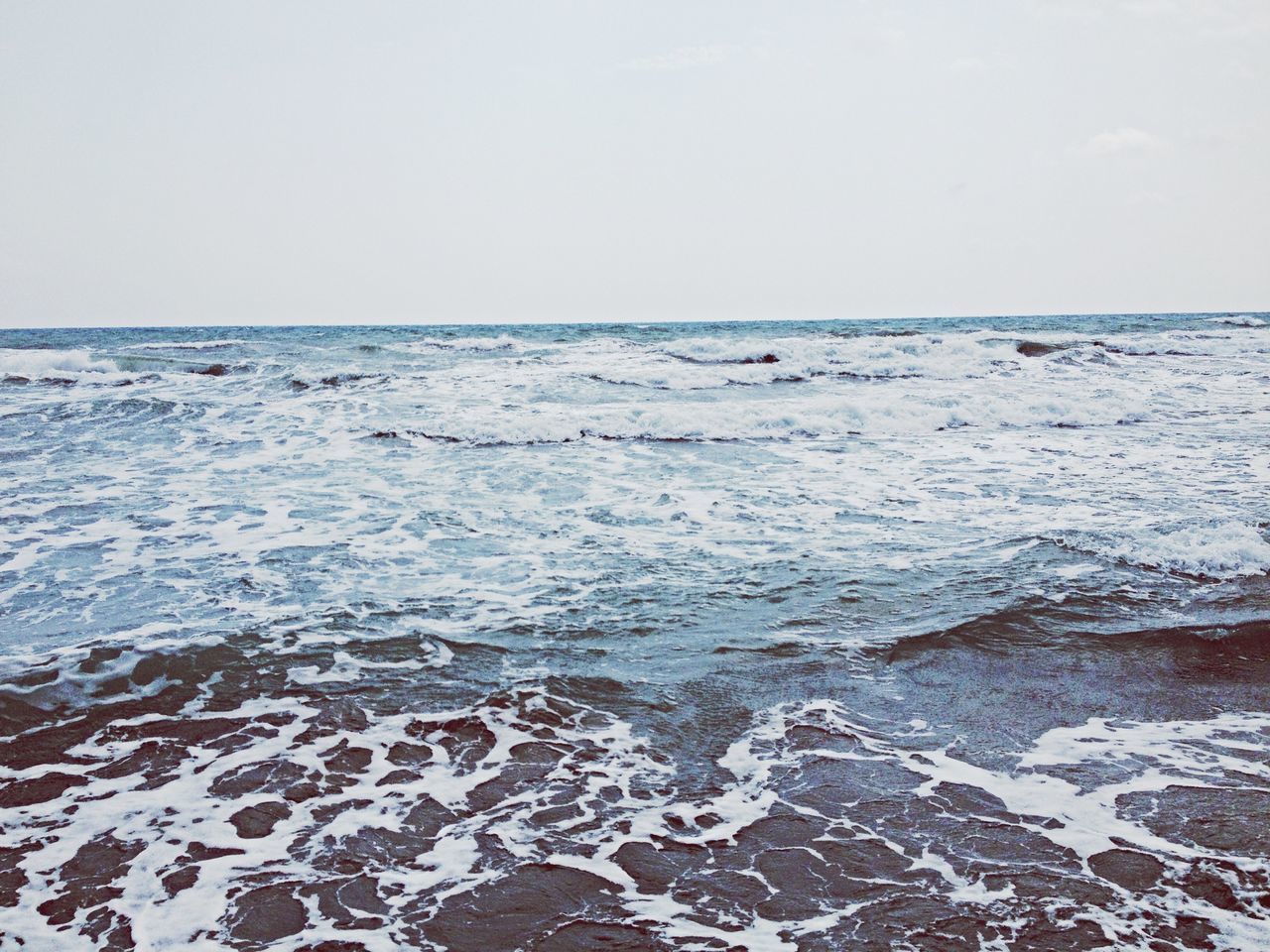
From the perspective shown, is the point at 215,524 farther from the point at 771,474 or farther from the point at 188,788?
the point at 771,474

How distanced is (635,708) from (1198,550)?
15.3 ft

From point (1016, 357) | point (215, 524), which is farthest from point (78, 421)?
point (1016, 357)

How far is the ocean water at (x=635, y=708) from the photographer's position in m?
2.88

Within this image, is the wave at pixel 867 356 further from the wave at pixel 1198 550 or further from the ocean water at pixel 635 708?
the wave at pixel 1198 550

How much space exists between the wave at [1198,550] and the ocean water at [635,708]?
0.03 m

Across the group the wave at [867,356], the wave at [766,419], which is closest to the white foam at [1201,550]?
the wave at [766,419]

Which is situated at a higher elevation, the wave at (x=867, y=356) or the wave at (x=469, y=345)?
the wave at (x=469, y=345)

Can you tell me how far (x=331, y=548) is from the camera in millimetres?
6965

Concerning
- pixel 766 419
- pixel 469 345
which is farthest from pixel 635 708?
pixel 469 345

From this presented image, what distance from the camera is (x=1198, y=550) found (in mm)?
6352

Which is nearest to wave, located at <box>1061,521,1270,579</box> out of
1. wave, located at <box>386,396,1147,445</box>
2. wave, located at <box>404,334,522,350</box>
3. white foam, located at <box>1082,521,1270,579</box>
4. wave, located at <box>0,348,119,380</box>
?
white foam, located at <box>1082,521,1270,579</box>

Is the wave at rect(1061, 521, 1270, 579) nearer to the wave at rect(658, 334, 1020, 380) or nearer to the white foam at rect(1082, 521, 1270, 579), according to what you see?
the white foam at rect(1082, 521, 1270, 579)

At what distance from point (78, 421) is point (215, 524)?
28.6 feet

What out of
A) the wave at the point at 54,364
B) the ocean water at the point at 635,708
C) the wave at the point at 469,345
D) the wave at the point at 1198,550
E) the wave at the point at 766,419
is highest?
the wave at the point at 469,345
